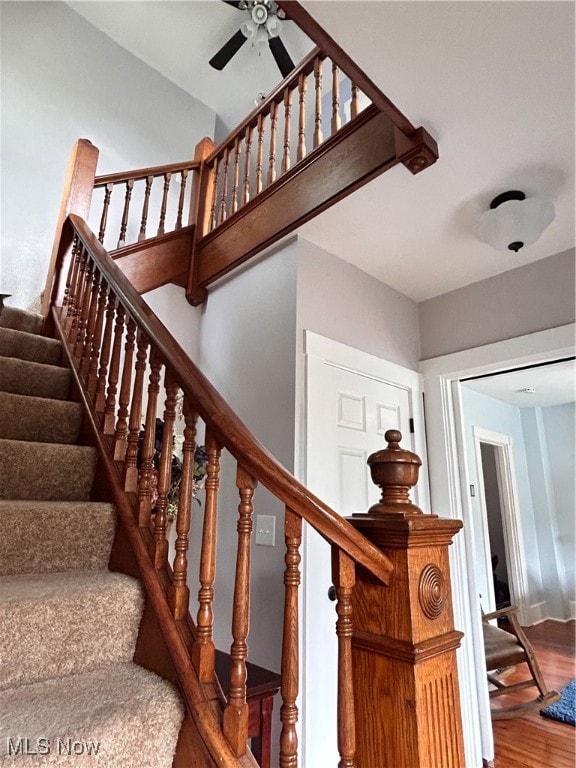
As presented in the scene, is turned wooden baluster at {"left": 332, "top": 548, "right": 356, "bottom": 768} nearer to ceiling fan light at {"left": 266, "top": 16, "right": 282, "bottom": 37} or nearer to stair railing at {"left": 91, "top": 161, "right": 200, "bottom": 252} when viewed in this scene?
stair railing at {"left": 91, "top": 161, "right": 200, "bottom": 252}

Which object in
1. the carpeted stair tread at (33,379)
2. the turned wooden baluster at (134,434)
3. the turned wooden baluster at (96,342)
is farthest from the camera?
the carpeted stair tread at (33,379)

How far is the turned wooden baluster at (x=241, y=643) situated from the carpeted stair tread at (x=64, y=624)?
0.39 meters

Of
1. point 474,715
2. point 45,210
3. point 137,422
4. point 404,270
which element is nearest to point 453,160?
point 404,270

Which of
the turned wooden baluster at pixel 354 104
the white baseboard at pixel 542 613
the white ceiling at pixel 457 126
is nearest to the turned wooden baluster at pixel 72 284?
the white ceiling at pixel 457 126

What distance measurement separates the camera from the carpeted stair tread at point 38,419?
1.88 metres

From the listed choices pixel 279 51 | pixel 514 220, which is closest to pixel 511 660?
pixel 514 220

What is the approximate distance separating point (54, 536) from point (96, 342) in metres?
0.96

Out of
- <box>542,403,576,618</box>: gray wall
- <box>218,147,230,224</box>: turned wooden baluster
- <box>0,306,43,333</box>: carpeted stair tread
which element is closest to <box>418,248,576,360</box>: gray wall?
<box>218,147,230,224</box>: turned wooden baluster

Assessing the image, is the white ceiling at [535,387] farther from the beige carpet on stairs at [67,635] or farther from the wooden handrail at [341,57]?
the beige carpet on stairs at [67,635]

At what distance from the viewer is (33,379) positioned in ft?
7.06

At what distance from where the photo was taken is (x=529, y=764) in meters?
2.32

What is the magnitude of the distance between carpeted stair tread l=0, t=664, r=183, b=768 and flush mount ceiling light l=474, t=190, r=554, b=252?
6.43 feet

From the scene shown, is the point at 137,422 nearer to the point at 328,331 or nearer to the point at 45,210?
the point at 328,331

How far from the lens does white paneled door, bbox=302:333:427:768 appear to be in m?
1.79
